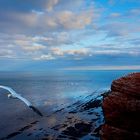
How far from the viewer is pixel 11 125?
51.6 m

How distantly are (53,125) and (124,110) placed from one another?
31588 millimetres

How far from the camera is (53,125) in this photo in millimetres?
51312

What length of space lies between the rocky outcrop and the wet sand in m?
20.7

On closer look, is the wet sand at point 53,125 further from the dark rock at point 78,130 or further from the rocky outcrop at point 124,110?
the rocky outcrop at point 124,110

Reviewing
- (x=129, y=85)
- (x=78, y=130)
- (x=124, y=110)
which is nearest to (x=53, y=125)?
(x=78, y=130)

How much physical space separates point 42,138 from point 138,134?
80.7 ft

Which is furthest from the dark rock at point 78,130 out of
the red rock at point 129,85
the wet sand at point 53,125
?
the red rock at point 129,85

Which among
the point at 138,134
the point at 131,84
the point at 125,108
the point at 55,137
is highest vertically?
the point at 131,84

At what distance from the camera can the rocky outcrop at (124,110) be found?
21.2 metres

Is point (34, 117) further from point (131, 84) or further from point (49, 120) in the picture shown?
point (131, 84)

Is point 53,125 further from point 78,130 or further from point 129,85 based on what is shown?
point 129,85

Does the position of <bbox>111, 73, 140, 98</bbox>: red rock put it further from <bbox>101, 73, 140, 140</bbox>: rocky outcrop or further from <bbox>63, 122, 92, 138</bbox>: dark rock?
<bbox>63, 122, 92, 138</bbox>: dark rock

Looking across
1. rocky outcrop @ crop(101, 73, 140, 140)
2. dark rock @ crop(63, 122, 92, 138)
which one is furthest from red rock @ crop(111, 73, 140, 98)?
dark rock @ crop(63, 122, 92, 138)

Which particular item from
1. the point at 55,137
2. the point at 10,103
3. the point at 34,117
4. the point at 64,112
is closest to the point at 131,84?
the point at 55,137
